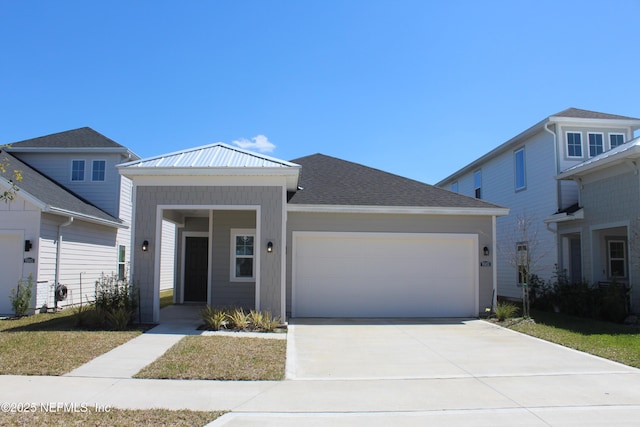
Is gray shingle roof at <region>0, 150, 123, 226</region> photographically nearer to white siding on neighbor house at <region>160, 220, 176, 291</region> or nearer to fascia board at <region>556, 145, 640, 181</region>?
white siding on neighbor house at <region>160, 220, 176, 291</region>

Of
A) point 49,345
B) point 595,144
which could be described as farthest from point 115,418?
point 595,144

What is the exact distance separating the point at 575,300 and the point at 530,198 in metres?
5.25

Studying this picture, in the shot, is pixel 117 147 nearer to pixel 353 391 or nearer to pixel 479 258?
pixel 479 258

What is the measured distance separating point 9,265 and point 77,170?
19.5ft

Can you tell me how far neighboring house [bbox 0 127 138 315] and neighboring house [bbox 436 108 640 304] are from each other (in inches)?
527

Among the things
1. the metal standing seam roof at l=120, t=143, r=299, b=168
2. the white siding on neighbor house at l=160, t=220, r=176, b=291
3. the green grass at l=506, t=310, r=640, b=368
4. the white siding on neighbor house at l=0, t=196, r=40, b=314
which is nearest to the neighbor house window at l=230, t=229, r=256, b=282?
the metal standing seam roof at l=120, t=143, r=299, b=168

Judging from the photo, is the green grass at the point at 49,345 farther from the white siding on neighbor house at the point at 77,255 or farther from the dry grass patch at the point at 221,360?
the white siding on neighbor house at the point at 77,255

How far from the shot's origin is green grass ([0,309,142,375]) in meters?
6.97

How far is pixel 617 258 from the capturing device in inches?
601

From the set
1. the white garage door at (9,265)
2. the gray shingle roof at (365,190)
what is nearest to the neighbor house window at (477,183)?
the gray shingle roof at (365,190)

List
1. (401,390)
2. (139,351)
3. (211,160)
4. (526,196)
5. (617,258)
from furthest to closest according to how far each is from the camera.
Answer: (526,196) < (617,258) < (211,160) < (139,351) < (401,390)

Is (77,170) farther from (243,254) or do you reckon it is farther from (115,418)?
(115,418)

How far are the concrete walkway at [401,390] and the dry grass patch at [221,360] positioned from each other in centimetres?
26

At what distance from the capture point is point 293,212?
12820mm
